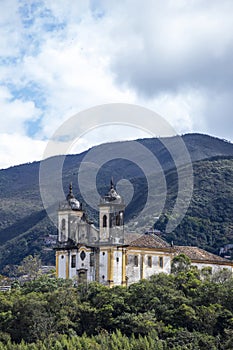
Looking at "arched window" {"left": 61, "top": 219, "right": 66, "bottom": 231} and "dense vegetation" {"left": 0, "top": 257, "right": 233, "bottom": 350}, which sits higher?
"arched window" {"left": 61, "top": 219, "right": 66, "bottom": 231}

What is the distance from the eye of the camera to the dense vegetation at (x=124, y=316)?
6012 cm

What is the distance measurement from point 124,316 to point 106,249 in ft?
37.9

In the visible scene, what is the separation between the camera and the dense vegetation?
197ft

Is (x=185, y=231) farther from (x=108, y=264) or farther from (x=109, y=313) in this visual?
(x=109, y=313)

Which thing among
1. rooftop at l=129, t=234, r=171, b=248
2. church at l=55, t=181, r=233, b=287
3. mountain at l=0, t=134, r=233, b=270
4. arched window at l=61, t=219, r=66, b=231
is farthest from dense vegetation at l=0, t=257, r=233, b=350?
mountain at l=0, t=134, r=233, b=270

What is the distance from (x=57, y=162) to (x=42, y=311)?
107 m

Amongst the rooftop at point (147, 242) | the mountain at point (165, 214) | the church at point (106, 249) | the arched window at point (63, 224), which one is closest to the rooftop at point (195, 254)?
the church at point (106, 249)

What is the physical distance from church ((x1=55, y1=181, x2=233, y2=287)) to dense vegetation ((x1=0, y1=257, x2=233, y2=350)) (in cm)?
537

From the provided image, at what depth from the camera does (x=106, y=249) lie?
248ft

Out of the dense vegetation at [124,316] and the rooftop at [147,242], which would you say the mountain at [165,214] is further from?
the dense vegetation at [124,316]

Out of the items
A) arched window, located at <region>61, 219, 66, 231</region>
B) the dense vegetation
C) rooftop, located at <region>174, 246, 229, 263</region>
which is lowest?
the dense vegetation

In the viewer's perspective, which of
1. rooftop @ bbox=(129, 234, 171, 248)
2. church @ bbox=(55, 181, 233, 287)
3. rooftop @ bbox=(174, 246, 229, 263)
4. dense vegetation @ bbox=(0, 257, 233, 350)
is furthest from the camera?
rooftop @ bbox=(174, 246, 229, 263)

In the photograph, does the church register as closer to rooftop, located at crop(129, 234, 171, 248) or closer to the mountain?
rooftop, located at crop(129, 234, 171, 248)

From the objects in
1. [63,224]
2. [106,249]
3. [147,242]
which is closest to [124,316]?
[106,249]
